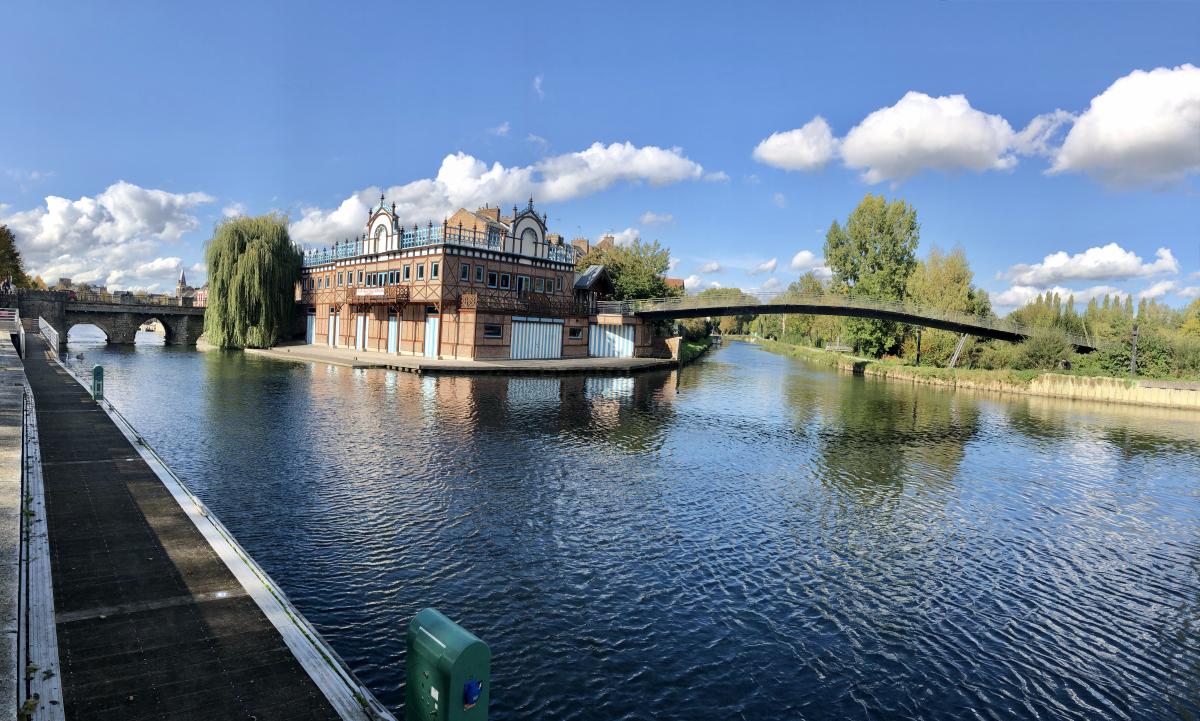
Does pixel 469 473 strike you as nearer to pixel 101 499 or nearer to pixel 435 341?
pixel 101 499

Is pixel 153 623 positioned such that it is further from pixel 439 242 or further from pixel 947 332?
pixel 947 332

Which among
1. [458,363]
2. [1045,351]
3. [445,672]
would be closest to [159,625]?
[445,672]

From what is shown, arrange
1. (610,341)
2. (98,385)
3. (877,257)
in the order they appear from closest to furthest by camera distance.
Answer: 1. (98,385)
2. (610,341)
3. (877,257)

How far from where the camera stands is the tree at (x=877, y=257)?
62094mm

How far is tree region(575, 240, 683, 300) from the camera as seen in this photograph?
62.0 metres

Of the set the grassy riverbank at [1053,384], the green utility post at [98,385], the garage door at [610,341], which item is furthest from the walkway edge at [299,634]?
the grassy riverbank at [1053,384]

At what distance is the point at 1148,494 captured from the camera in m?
18.1

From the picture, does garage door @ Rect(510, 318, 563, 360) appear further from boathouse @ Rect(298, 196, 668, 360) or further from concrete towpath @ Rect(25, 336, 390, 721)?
concrete towpath @ Rect(25, 336, 390, 721)

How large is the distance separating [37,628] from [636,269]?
58.9 m

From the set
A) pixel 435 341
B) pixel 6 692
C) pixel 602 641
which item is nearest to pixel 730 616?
pixel 602 641

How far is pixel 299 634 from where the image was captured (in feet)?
21.5

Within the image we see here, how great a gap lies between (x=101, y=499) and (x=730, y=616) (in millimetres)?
10324

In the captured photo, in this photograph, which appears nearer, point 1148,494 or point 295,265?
point 1148,494

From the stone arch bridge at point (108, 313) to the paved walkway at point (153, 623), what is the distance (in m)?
52.2
